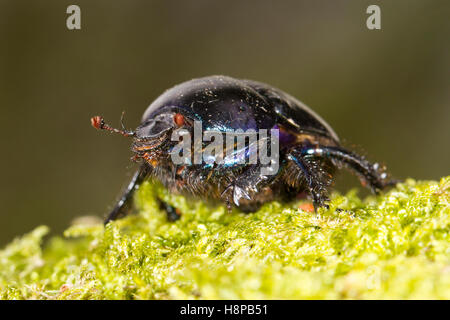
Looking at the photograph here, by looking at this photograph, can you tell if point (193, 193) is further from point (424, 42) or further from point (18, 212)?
point (424, 42)

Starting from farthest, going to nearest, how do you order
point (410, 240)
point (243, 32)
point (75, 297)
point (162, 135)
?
point (243, 32) < point (162, 135) < point (75, 297) < point (410, 240)

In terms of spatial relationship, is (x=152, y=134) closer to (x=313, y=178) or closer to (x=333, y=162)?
(x=313, y=178)

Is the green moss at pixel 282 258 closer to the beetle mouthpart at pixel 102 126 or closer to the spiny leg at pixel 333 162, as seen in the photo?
the spiny leg at pixel 333 162

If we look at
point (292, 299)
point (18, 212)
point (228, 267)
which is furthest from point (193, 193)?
point (18, 212)

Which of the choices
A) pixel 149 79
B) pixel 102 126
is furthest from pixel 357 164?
pixel 149 79

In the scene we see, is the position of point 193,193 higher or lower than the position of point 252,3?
lower

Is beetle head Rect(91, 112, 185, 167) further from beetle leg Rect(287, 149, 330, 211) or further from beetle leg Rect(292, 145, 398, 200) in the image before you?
beetle leg Rect(292, 145, 398, 200)

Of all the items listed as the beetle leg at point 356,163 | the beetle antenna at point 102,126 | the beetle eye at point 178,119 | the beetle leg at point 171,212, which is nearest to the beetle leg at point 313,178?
the beetle leg at point 356,163
